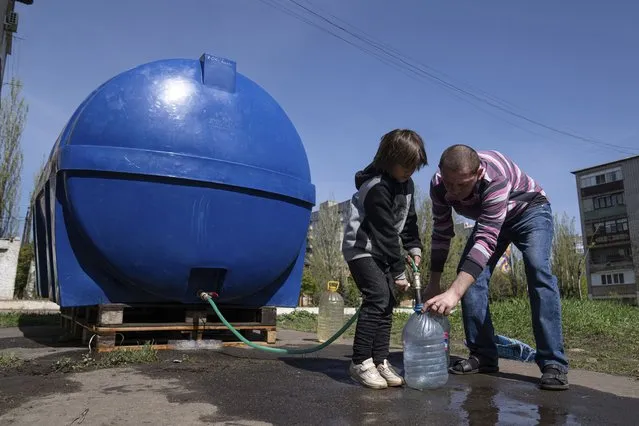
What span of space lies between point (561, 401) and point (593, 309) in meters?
6.10

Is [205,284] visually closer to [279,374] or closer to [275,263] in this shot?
[275,263]

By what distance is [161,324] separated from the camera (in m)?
3.98

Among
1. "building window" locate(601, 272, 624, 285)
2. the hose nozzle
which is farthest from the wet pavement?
"building window" locate(601, 272, 624, 285)

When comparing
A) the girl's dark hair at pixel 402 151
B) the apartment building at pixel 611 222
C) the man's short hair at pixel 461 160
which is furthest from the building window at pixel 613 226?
the girl's dark hair at pixel 402 151

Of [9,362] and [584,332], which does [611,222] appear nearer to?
[584,332]

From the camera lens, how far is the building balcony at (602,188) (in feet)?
132

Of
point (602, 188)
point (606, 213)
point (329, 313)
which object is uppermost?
point (602, 188)

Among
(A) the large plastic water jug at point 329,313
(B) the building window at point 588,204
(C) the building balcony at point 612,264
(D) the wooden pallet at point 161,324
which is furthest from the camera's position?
(B) the building window at point 588,204

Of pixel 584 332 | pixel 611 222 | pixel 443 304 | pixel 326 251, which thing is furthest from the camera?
pixel 611 222

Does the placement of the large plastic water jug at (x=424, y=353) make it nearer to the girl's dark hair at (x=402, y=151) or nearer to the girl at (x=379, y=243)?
the girl at (x=379, y=243)

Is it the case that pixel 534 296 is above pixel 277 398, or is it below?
above

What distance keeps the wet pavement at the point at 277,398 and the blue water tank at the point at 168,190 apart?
0.79m

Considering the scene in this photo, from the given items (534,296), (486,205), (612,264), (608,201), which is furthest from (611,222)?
(486,205)

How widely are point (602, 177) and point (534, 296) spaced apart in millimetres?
Answer: 45050
